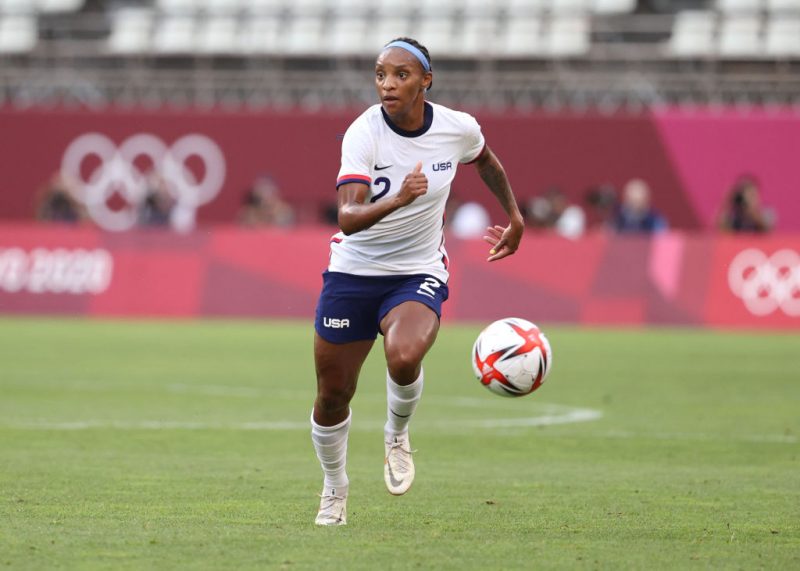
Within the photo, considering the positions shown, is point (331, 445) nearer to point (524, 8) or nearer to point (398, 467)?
point (398, 467)

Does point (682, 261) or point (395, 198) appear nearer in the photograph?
point (395, 198)

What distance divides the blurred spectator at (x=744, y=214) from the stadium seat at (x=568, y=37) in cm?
552

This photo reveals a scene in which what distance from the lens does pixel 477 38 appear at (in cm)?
3111

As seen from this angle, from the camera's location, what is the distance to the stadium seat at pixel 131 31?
106 ft

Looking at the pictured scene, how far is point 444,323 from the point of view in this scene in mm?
25391

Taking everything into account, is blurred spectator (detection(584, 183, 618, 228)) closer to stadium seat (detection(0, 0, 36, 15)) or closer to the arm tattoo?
stadium seat (detection(0, 0, 36, 15))

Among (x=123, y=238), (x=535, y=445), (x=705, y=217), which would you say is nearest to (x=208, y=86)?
(x=123, y=238)

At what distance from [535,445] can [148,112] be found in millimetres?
20702

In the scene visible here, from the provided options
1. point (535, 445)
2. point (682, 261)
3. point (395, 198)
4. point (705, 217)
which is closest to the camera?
point (395, 198)

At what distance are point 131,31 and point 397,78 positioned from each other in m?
25.7

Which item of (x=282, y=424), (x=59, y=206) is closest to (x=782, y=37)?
(x=59, y=206)

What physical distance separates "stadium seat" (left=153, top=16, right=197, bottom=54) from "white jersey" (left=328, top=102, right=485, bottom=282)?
80.7 feet

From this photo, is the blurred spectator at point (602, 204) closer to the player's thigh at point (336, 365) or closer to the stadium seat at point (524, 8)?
the stadium seat at point (524, 8)

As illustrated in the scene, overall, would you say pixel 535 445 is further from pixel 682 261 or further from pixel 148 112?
pixel 148 112
